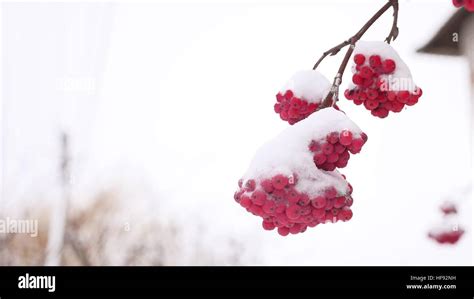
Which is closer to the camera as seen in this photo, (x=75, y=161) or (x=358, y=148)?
(x=358, y=148)

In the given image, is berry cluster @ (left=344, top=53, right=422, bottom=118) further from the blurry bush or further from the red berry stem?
the blurry bush

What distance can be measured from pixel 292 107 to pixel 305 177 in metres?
0.17

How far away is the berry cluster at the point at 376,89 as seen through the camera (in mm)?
748

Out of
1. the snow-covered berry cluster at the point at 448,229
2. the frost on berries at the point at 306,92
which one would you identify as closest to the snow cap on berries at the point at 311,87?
the frost on berries at the point at 306,92

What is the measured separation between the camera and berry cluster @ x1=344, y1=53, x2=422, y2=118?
75cm

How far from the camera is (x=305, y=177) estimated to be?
0.67 m

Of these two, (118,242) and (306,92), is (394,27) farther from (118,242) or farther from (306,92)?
(118,242)

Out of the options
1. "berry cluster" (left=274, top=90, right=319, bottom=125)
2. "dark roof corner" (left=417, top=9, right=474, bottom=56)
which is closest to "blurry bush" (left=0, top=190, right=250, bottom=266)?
"dark roof corner" (left=417, top=9, right=474, bottom=56)

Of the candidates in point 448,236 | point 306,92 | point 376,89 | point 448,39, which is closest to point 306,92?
point 306,92

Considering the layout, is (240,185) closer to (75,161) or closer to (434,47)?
(434,47)

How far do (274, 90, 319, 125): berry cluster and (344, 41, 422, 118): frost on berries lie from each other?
65mm
